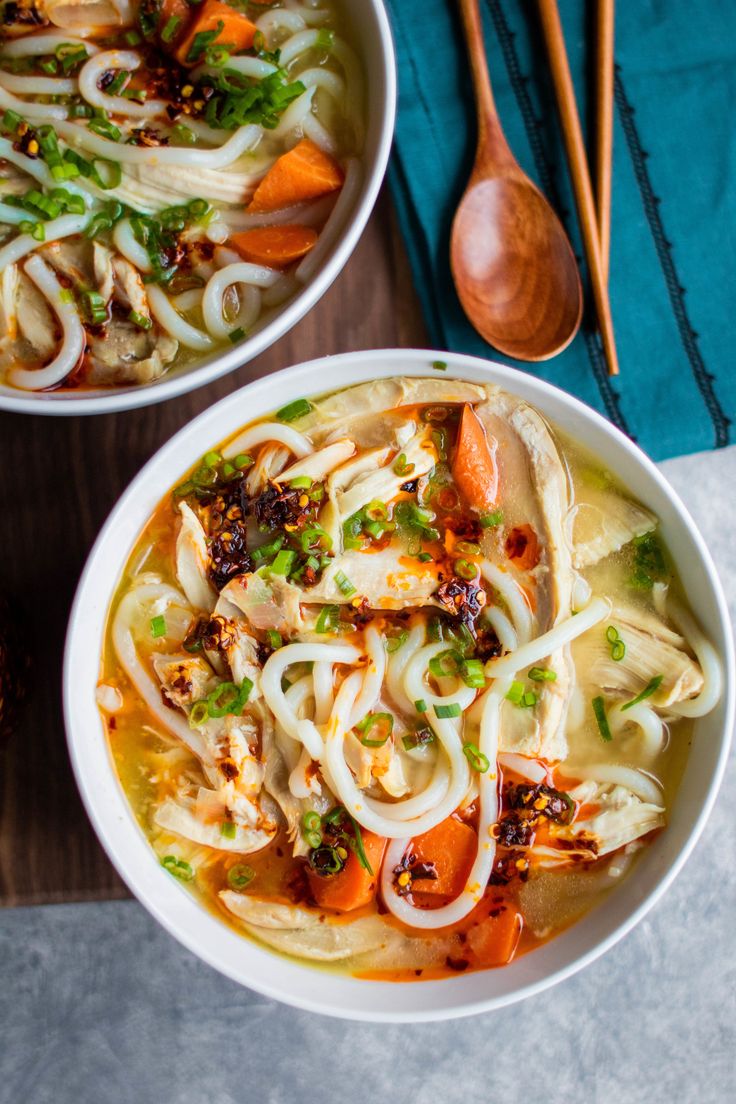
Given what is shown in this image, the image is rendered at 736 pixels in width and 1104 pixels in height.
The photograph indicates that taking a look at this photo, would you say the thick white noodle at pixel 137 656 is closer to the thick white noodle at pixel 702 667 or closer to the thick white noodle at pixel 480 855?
the thick white noodle at pixel 480 855

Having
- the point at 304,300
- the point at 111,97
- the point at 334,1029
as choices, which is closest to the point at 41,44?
the point at 111,97

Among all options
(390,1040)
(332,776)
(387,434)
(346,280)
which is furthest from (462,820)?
(346,280)

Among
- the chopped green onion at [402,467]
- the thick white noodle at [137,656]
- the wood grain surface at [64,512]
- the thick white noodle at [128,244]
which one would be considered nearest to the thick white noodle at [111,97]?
the thick white noodle at [128,244]

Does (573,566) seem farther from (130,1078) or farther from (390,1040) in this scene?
(130,1078)

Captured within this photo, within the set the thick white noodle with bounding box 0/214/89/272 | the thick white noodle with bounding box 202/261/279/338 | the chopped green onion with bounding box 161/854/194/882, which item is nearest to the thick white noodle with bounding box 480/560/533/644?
the thick white noodle with bounding box 202/261/279/338

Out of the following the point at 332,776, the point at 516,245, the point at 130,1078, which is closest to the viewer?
the point at 332,776

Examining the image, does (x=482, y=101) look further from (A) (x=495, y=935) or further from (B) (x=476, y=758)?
(A) (x=495, y=935)

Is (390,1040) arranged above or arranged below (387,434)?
below
